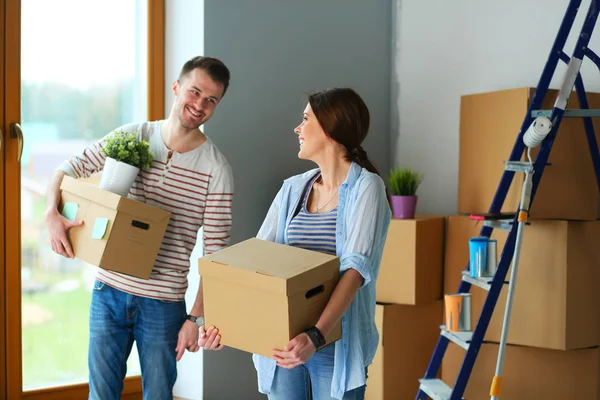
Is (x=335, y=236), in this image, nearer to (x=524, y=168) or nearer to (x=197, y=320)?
(x=197, y=320)

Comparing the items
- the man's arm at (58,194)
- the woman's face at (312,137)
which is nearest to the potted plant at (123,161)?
the man's arm at (58,194)

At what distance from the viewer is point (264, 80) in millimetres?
3014

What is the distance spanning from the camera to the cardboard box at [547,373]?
257cm

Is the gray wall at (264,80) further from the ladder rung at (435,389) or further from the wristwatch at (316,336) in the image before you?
the wristwatch at (316,336)

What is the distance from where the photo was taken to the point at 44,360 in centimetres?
284

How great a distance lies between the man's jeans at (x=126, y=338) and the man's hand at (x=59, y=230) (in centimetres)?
14

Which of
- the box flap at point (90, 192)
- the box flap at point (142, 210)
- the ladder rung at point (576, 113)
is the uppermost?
the ladder rung at point (576, 113)

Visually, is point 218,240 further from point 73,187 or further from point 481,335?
point 481,335

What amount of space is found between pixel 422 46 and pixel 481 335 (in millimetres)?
1545

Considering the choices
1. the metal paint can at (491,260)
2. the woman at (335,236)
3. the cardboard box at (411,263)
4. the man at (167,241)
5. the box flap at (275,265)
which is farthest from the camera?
the cardboard box at (411,263)

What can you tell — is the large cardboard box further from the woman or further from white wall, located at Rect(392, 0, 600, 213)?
the woman

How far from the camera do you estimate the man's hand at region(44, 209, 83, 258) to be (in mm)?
1991

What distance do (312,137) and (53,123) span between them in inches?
57.2

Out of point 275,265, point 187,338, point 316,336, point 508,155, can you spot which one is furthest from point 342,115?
point 508,155
